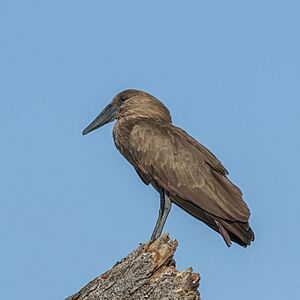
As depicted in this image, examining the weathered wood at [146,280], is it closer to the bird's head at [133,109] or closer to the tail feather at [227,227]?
the tail feather at [227,227]

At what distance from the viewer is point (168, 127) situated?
10.8m

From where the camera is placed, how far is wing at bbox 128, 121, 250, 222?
9969mm

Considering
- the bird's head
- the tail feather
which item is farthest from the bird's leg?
the bird's head

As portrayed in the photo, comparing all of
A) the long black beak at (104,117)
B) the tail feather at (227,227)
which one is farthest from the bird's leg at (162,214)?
the long black beak at (104,117)

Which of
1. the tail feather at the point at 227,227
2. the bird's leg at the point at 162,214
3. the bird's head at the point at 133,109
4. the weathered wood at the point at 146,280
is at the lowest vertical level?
the weathered wood at the point at 146,280

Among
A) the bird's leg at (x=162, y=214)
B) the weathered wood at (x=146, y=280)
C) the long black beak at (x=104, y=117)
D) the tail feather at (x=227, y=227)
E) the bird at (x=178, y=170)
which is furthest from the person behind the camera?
the long black beak at (x=104, y=117)

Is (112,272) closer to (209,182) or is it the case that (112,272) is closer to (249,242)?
(249,242)

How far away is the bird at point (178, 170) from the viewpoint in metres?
9.55

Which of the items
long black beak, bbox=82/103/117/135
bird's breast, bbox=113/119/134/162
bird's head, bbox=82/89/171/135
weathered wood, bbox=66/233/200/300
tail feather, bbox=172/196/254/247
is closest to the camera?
weathered wood, bbox=66/233/200/300

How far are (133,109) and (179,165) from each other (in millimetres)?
1492

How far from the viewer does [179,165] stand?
34.1ft

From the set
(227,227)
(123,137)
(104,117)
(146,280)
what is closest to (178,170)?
(123,137)

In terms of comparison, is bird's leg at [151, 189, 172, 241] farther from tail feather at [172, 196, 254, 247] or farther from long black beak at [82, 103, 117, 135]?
long black beak at [82, 103, 117, 135]

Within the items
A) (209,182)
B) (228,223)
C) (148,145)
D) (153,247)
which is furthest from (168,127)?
(153,247)
